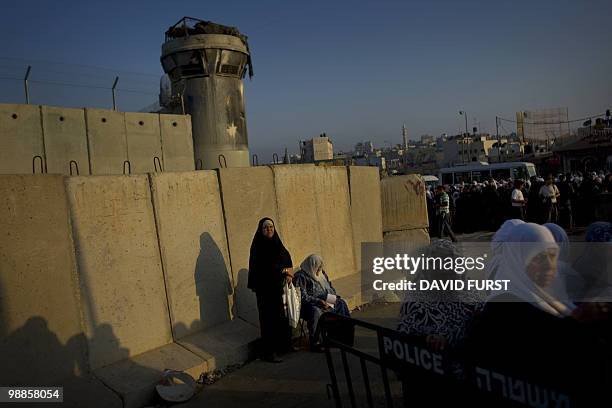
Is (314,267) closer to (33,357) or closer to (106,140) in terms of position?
(33,357)

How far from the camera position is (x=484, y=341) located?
75.0 inches

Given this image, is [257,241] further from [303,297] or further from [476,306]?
[476,306]

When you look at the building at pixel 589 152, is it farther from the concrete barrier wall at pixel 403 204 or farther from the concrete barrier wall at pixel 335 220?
the concrete barrier wall at pixel 335 220

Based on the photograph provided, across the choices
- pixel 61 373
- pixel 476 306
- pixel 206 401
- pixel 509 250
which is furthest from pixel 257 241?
pixel 509 250

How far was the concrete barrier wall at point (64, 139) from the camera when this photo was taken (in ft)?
24.0

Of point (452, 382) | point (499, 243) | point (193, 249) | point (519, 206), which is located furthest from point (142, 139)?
point (519, 206)

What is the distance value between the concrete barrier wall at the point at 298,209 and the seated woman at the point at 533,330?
13.9 ft

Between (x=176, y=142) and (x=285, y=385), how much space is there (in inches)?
258

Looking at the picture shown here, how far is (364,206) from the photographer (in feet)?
26.4

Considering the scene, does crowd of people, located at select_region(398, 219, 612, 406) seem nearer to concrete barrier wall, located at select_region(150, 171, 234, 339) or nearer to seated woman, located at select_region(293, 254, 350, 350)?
seated woman, located at select_region(293, 254, 350, 350)

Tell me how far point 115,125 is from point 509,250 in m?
7.79

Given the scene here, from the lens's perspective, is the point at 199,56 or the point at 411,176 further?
the point at 199,56

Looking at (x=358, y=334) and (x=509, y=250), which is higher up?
Result: (x=509, y=250)

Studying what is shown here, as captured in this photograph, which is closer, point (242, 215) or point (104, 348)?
point (104, 348)
